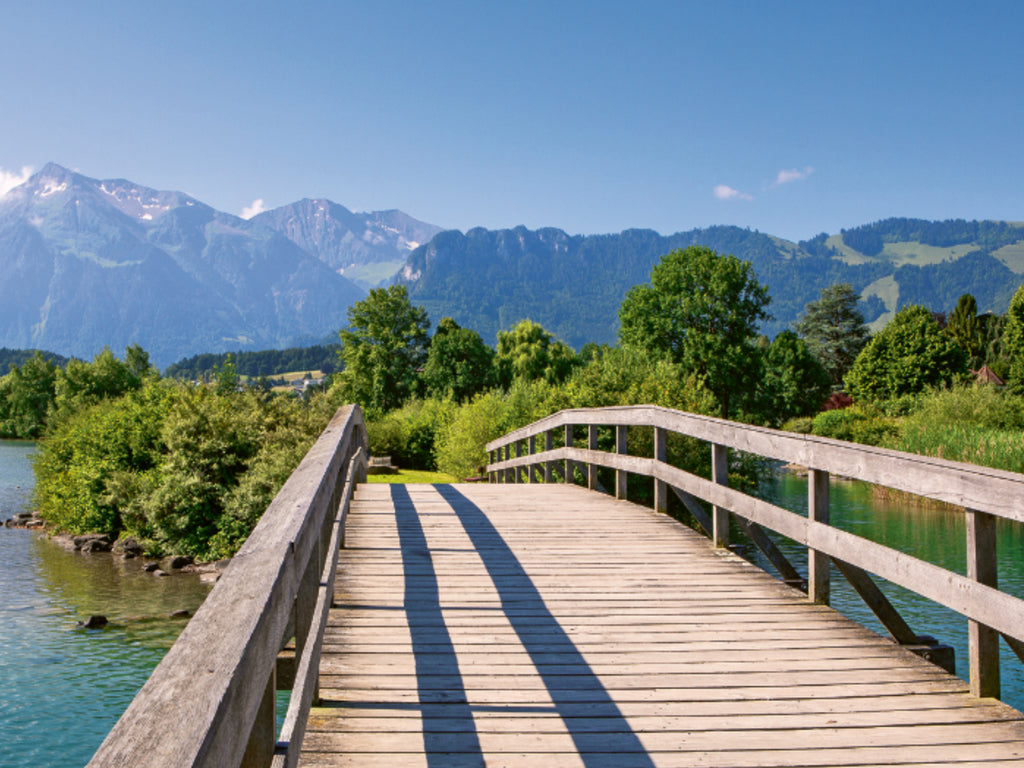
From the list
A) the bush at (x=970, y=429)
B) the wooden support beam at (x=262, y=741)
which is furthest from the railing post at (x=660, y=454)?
A: the bush at (x=970, y=429)

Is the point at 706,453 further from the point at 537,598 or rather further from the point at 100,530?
the point at 100,530

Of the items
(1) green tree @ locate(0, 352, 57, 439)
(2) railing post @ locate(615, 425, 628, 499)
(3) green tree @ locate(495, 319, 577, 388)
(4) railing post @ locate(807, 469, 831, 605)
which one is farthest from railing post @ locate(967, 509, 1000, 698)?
(1) green tree @ locate(0, 352, 57, 439)

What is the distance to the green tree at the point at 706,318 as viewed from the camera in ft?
135

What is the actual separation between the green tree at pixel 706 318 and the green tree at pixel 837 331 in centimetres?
2961

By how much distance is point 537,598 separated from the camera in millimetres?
4855

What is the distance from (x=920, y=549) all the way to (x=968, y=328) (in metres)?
64.1

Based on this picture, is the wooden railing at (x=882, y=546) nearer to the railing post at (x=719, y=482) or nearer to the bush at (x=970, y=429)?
the railing post at (x=719, y=482)

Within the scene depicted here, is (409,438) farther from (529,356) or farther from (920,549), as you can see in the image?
(529,356)

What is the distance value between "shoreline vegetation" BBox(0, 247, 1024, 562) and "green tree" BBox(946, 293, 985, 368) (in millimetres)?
239

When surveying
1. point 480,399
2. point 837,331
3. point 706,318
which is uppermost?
point 837,331

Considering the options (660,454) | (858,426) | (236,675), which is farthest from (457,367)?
(236,675)

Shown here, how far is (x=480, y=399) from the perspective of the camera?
30359 mm

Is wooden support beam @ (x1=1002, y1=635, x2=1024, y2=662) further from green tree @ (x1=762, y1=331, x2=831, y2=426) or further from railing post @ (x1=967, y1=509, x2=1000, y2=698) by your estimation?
green tree @ (x1=762, y1=331, x2=831, y2=426)

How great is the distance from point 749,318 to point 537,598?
40.5 m
